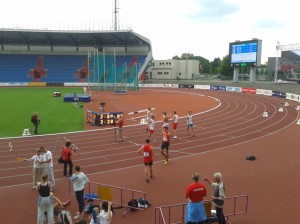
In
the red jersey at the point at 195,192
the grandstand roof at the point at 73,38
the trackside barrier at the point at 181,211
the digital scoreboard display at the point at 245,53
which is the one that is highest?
the grandstand roof at the point at 73,38

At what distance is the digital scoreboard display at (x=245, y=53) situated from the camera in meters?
53.1

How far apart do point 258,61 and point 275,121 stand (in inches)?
1230

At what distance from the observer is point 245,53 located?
55.5m

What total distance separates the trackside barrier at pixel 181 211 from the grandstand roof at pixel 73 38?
59.2m

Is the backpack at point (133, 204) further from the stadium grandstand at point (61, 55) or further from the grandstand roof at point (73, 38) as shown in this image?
the grandstand roof at point (73, 38)

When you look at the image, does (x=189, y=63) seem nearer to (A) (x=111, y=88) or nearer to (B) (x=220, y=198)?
(A) (x=111, y=88)

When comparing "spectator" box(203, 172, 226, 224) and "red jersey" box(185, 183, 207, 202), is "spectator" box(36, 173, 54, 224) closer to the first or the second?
"red jersey" box(185, 183, 207, 202)

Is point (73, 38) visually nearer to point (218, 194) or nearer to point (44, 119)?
point (44, 119)

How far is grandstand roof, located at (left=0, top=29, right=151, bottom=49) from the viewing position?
2672 inches

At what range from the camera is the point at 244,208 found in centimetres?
897

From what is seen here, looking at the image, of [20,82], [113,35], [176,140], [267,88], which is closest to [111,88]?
[113,35]

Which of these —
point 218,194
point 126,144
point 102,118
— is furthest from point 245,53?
point 218,194

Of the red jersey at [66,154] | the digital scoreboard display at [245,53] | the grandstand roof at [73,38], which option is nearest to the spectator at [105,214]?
the red jersey at [66,154]

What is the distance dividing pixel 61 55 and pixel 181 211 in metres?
72.4
